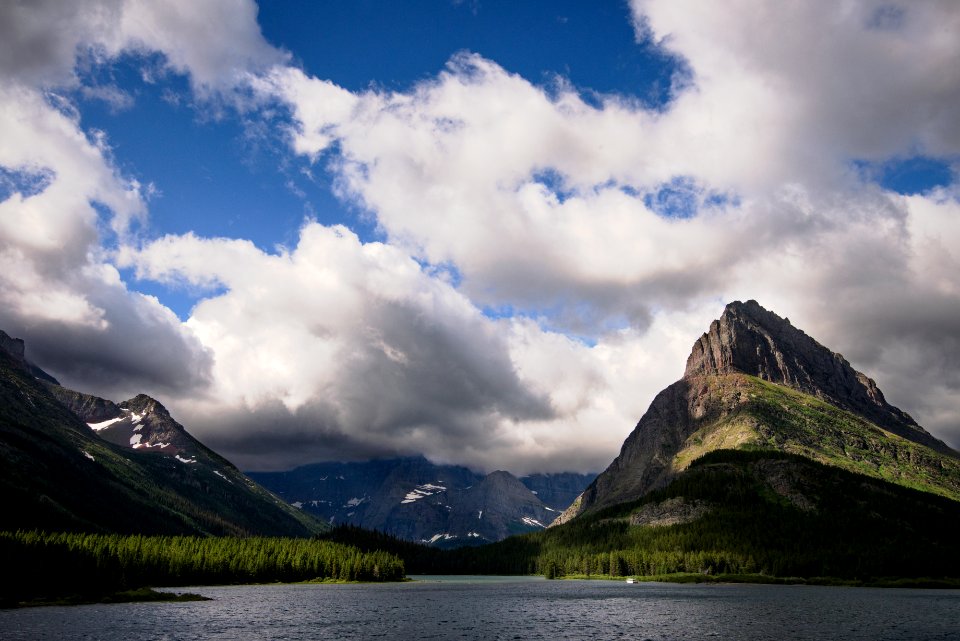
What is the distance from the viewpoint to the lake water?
112m

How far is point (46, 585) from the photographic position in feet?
593

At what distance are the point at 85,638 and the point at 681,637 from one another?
98423 mm

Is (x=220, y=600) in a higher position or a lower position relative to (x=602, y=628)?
lower

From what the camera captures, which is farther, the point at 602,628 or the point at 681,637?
the point at 602,628

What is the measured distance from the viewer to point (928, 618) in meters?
133

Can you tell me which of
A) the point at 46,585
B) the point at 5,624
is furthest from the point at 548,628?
the point at 46,585

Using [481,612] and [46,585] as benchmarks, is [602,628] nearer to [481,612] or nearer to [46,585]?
[481,612]

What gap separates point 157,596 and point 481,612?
343 ft

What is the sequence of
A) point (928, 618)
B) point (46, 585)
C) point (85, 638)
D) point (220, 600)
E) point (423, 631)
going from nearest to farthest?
point (85, 638)
point (423, 631)
point (928, 618)
point (46, 585)
point (220, 600)

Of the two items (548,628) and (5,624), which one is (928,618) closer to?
(548,628)

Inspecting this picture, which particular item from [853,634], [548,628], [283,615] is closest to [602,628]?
[548,628]

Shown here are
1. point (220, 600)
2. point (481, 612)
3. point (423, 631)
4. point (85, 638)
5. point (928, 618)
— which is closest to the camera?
point (85, 638)

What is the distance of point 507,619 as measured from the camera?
465 ft

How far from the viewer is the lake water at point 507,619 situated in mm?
111750
